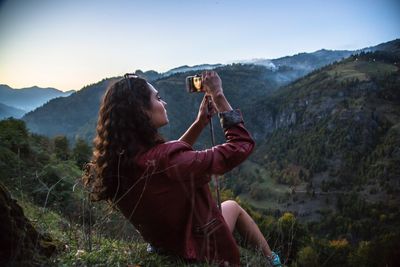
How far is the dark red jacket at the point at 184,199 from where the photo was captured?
2170 mm

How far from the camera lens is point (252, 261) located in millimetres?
2574

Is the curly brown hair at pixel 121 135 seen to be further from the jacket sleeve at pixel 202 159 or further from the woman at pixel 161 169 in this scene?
the jacket sleeve at pixel 202 159

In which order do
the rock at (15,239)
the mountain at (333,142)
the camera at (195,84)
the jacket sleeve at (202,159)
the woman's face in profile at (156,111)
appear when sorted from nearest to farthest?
1. the rock at (15,239)
2. the jacket sleeve at (202,159)
3. the woman's face in profile at (156,111)
4. the camera at (195,84)
5. the mountain at (333,142)

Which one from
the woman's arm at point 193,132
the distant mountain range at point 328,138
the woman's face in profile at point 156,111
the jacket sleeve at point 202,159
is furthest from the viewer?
the distant mountain range at point 328,138

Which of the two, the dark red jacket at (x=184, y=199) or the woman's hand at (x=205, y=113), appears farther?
the woman's hand at (x=205, y=113)

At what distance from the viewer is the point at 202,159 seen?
2152 mm

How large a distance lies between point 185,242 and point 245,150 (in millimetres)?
726

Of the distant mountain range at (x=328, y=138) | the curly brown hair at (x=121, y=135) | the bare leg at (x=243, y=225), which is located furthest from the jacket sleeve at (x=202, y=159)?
the distant mountain range at (x=328, y=138)

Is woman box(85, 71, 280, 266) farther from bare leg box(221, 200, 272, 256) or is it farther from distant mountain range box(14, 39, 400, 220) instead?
distant mountain range box(14, 39, 400, 220)

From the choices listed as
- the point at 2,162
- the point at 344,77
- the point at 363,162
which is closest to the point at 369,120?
the point at 363,162

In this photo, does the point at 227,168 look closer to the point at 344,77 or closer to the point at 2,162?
the point at 2,162

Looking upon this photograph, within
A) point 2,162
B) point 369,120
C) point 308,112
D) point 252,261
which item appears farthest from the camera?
point 308,112

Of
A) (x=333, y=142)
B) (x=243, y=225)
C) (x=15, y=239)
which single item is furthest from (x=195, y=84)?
(x=333, y=142)

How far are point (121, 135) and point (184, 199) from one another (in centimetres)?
55
